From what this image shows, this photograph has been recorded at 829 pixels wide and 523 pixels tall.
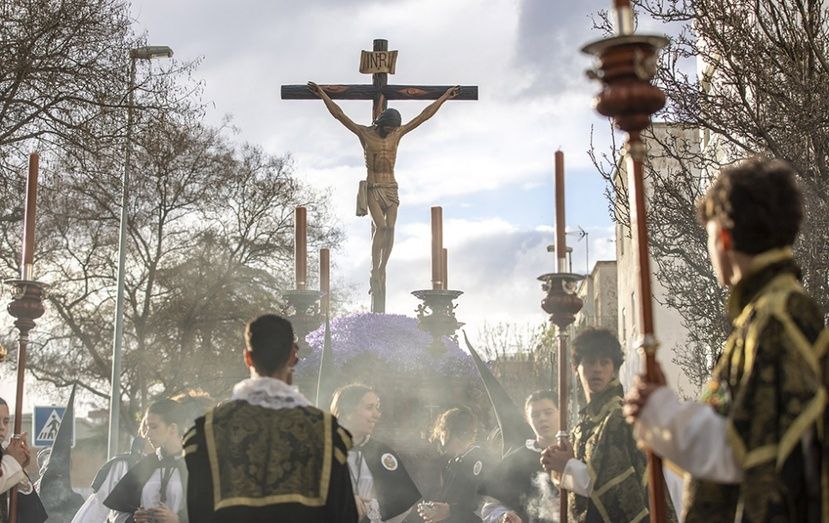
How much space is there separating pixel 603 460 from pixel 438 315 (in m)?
4.43

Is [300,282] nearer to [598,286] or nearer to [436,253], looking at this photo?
[436,253]

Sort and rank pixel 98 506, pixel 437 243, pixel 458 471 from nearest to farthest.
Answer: pixel 458 471 → pixel 98 506 → pixel 437 243

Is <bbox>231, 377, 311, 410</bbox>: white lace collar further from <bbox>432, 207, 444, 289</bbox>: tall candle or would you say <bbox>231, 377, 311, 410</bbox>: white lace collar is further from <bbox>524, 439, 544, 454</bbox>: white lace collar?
<bbox>432, 207, 444, 289</bbox>: tall candle

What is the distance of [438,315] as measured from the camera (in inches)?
416

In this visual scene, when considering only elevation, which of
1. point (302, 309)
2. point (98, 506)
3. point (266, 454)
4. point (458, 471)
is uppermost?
point (302, 309)

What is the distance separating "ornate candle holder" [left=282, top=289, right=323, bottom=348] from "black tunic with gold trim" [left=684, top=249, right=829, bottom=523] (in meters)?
6.33

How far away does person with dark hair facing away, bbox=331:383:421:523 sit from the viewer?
7.59 metres

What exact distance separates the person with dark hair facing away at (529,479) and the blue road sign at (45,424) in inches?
317

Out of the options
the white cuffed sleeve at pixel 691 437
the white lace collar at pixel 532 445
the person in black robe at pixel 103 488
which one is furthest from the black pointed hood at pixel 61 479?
the white cuffed sleeve at pixel 691 437

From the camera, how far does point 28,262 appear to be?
7375 mm

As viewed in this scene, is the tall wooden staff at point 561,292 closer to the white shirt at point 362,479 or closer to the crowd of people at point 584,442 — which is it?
the crowd of people at point 584,442

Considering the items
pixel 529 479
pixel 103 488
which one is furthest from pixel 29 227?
pixel 529 479

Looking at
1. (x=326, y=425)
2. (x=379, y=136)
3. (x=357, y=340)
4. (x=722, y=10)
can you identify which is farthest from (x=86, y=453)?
(x=326, y=425)

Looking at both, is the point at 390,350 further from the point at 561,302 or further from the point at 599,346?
the point at 599,346
